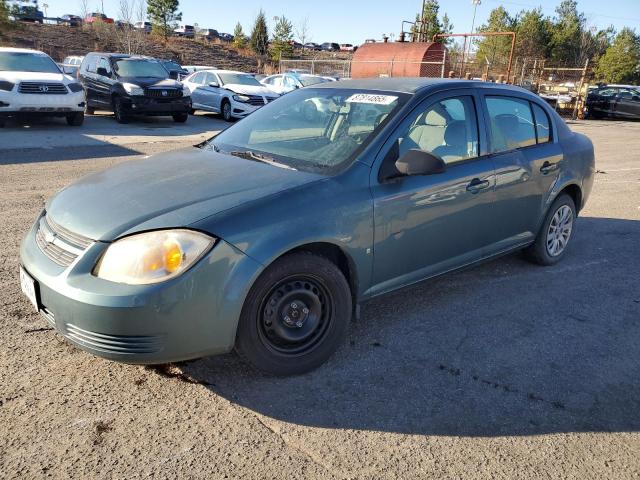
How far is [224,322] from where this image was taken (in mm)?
2613

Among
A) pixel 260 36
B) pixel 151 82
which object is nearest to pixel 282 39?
pixel 260 36

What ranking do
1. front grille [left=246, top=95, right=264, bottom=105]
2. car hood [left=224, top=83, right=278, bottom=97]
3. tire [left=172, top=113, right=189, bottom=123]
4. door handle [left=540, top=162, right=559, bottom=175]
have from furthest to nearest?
car hood [left=224, top=83, right=278, bottom=97], front grille [left=246, top=95, right=264, bottom=105], tire [left=172, top=113, right=189, bottom=123], door handle [left=540, top=162, right=559, bottom=175]

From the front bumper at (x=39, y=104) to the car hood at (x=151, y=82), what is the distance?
5.50ft

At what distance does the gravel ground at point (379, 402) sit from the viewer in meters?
2.38

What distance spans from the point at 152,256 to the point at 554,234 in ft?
→ 12.5

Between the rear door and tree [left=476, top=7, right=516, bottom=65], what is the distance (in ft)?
147

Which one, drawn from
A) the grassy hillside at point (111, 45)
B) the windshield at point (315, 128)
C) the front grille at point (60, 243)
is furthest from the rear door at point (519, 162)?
the grassy hillside at point (111, 45)

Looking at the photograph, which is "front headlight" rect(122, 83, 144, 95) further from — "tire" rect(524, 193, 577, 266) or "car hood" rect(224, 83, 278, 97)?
"tire" rect(524, 193, 577, 266)

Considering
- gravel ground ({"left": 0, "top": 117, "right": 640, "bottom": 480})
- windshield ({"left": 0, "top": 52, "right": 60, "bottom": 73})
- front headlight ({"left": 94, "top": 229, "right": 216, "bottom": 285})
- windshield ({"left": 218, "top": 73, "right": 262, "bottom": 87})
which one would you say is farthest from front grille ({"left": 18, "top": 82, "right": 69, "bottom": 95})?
front headlight ({"left": 94, "top": 229, "right": 216, "bottom": 285})

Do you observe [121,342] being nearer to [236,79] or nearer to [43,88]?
Result: [43,88]

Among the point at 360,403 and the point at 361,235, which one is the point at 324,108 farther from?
the point at 360,403

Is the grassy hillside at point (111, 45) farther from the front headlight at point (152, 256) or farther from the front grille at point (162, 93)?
the front headlight at point (152, 256)

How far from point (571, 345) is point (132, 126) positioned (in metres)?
13.1

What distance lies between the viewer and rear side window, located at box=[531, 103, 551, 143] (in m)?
4.62
